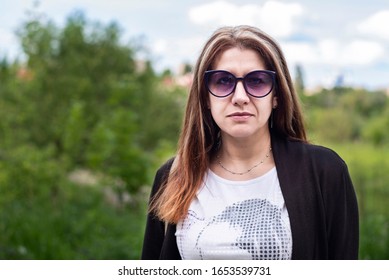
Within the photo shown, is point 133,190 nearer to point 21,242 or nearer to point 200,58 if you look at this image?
point 21,242

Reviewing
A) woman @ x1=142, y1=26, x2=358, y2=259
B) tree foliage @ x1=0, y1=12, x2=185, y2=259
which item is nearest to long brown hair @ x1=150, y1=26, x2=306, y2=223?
woman @ x1=142, y1=26, x2=358, y2=259

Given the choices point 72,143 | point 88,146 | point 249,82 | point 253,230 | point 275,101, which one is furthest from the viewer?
point 88,146

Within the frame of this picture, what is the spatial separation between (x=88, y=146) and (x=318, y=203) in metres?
5.64

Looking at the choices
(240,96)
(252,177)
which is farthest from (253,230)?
(240,96)

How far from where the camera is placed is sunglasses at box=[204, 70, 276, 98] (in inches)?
76.4

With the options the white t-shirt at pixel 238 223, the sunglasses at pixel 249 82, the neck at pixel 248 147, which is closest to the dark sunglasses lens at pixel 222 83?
the sunglasses at pixel 249 82

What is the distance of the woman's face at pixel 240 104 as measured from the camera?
1.94 m

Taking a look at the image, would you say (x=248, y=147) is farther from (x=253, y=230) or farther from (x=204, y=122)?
(x=253, y=230)

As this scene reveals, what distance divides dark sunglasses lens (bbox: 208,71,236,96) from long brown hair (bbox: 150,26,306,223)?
0.07 m

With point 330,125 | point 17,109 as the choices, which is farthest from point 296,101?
point 330,125

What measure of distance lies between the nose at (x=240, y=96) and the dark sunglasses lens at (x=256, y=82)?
2 cm

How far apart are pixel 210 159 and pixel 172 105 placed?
8.52 metres

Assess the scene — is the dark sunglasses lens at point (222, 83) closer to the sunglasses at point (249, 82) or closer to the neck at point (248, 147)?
the sunglasses at point (249, 82)

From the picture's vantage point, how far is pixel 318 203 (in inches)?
73.9
